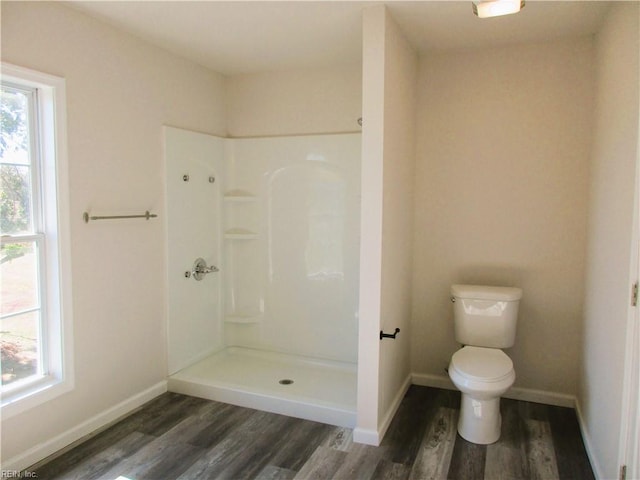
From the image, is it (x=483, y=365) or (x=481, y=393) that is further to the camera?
(x=483, y=365)

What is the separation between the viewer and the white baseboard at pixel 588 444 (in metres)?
2.32

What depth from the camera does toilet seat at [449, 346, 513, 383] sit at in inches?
105

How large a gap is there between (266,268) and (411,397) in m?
1.46

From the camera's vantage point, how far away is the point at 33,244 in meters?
2.44

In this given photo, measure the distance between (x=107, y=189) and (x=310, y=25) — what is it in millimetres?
→ 1496

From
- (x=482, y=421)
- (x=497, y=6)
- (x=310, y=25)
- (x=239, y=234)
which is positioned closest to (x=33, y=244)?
(x=239, y=234)

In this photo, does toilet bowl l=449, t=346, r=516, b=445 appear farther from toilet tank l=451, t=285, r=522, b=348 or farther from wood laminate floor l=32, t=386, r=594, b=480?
toilet tank l=451, t=285, r=522, b=348

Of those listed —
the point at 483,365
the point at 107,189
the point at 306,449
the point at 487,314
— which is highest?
the point at 107,189

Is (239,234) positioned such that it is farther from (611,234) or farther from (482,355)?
(611,234)

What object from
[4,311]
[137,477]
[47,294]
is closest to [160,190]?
[47,294]

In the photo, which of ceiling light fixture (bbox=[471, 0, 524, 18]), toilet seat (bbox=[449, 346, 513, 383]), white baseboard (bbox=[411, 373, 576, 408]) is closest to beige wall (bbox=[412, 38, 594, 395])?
white baseboard (bbox=[411, 373, 576, 408])

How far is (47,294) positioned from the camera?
2.50m

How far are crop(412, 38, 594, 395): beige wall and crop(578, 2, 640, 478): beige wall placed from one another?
7.3 inches

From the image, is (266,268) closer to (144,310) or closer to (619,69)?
(144,310)
